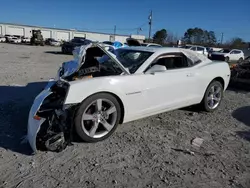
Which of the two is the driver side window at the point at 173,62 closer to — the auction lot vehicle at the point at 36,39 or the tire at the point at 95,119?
the tire at the point at 95,119

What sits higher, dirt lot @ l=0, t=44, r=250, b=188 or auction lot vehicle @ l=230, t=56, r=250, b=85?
auction lot vehicle @ l=230, t=56, r=250, b=85

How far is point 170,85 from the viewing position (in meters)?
4.15

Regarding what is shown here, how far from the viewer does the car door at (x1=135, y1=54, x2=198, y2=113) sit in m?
3.91

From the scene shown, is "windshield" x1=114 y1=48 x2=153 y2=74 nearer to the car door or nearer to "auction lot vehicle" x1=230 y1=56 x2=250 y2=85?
the car door

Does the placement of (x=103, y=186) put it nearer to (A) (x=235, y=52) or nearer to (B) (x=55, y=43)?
(A) (x=235, y=52)

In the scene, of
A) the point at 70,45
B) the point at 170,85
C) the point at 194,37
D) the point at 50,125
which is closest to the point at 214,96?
the point at 170,85

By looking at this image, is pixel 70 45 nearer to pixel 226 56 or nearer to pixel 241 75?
pixel 226 56

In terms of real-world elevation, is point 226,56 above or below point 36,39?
below

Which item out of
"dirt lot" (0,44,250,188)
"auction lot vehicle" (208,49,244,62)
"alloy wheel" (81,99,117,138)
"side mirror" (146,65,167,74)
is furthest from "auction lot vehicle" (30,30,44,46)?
"alloy wheel" (81,99,117,138)

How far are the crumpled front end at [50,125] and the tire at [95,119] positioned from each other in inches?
6.2

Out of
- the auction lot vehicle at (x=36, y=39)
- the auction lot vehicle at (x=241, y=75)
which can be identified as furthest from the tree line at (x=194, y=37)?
the auction lot vehicle at (x=241, y=75)

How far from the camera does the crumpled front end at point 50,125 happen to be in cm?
308

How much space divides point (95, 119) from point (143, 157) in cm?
91

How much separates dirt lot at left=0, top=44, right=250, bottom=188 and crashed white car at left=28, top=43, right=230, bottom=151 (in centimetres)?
28
